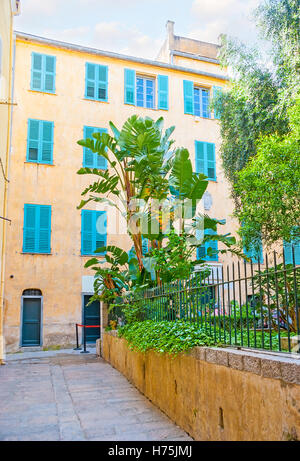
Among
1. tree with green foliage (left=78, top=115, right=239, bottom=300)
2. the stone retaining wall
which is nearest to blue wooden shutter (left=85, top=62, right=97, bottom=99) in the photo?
tree with green foliage (left=78, top=115, right=239, bottom=300)

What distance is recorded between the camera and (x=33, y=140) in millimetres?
15078

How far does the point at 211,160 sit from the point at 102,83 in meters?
5.33

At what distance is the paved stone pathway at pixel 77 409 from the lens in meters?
4.49

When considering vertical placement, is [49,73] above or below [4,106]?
above

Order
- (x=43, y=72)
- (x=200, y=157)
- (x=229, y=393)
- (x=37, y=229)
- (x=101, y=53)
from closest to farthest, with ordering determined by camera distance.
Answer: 1. (x=229, y=393)
2. (x=37, y=229)
3. (x=43, y=72)
4. (x=101, y=53)
5. (x=200, y=157)

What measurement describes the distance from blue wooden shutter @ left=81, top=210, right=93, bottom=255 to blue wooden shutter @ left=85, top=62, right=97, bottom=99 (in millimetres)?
4716

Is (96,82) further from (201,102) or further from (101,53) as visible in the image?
(201,102)

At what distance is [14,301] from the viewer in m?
13.8

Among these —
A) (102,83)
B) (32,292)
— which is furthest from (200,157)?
(32,292)

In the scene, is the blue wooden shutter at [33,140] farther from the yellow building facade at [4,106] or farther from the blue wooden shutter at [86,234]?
the yellow building facade at [4,106]

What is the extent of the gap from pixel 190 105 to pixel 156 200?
33.8 ft
